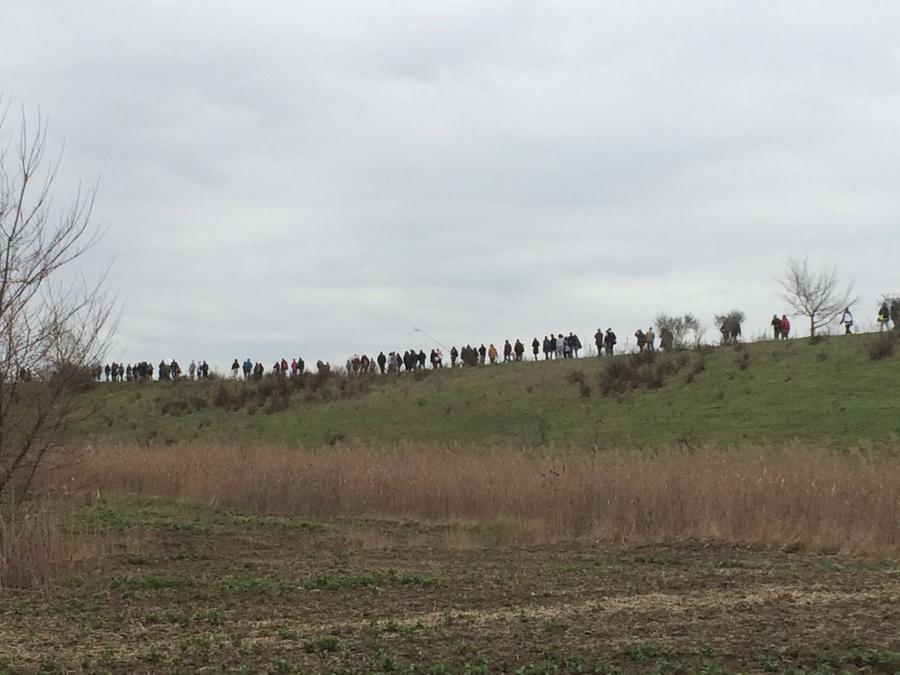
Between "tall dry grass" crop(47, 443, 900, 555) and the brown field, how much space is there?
0.04m

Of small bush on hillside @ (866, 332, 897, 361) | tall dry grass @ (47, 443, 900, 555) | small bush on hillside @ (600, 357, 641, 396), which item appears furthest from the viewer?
small bush on hillside @ (600, 357, 641, 396)

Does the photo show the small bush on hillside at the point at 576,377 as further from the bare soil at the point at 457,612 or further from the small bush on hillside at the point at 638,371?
the bare soil at the point at 457,612

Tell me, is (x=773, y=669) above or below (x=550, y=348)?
below

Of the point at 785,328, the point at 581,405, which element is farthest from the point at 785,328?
the point at 581,405

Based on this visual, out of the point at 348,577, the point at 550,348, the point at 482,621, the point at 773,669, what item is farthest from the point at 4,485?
the point at 550,348

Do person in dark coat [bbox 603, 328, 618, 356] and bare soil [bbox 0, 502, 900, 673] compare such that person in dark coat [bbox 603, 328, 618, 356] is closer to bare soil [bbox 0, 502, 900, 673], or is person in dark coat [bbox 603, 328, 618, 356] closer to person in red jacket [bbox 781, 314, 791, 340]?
person in red jacket [bbox 781, 314, 791, 340]

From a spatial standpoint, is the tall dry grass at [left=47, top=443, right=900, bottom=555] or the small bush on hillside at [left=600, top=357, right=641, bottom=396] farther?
the small bush on hillside at [left=600, top=357, right=641, bottom=396]

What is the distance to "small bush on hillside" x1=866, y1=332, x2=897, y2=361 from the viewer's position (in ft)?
116

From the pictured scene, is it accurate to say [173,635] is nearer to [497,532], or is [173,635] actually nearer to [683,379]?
[497,532]

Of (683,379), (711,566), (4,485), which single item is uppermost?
(683,379)

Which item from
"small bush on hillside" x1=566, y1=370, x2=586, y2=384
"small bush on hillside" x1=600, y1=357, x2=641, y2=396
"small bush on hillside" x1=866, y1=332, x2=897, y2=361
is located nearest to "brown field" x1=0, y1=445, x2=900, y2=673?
"small bush on hillside" x1=600, y1=357, x2=641, y2=396

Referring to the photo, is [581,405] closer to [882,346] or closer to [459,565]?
[882,346]

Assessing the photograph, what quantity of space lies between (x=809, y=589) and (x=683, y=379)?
29258 mm

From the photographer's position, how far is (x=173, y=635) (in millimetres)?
7973
